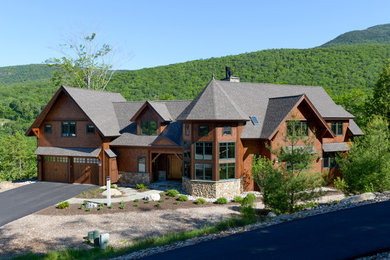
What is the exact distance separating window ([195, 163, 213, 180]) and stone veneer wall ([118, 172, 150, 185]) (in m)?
5.45

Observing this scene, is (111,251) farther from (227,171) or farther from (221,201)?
(227,171)

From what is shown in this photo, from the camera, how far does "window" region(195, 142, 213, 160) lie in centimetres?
2077

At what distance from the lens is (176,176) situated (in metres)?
25.5

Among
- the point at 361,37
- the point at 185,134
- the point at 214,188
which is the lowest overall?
the point at 214,188

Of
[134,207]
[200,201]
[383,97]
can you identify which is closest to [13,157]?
[134,207]

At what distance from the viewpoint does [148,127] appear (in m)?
24.6

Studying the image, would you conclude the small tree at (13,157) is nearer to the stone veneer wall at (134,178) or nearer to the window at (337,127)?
the stone veneer wall at (134,178)

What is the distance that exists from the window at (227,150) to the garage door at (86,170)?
36.5 feet

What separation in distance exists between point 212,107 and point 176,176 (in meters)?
8.26

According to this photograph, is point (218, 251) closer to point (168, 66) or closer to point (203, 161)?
point (203, 161)

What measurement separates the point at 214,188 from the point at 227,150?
3004 millimetres

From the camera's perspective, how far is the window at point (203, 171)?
20.8m

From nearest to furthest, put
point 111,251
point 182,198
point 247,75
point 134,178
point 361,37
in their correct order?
1. point 111,251
2. point 182,198
3. point 134,178
4. point 247,75
5. point 361,37

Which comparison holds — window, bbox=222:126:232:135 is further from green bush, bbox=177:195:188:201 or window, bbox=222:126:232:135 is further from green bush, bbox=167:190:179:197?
green bush, bbox=167:190:179:197
